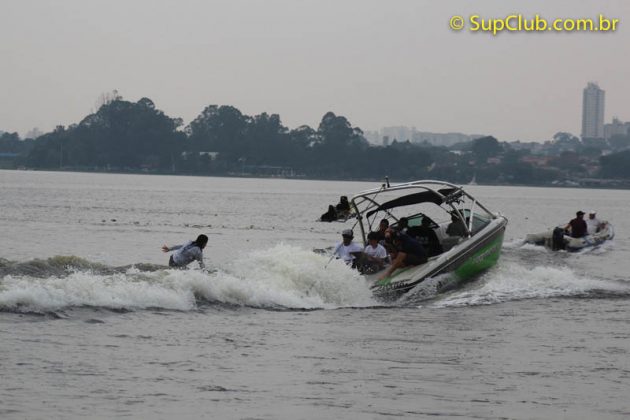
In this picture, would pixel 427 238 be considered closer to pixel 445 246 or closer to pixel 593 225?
pixel 445 246

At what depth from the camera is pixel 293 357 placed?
1446 centimetres

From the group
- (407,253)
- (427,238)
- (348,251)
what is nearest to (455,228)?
(427,238)

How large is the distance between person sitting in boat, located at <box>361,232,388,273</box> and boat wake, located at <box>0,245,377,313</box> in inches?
32.3

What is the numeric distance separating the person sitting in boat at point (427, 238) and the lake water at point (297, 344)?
1.01 metres

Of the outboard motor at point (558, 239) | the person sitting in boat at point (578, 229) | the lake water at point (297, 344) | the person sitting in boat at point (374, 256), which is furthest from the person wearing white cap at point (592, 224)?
the person sitting in boat at point (374, 256)

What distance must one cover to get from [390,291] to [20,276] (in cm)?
637

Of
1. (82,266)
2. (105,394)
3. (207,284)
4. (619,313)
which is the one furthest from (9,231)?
(105,394)

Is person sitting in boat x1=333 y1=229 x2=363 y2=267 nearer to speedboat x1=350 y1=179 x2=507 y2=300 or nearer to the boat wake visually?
the boat wake

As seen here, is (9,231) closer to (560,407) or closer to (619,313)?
(619,313)

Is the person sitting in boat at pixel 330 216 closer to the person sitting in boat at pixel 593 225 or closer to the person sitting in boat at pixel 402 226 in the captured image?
the person sitting in boat at pixel 402 226

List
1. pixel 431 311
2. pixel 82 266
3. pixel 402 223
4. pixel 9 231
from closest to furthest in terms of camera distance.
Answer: pixel 431 311
pixel 82 266
pixel 402 223
pixel 9 231

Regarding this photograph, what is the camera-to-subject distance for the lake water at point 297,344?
12.0 metres

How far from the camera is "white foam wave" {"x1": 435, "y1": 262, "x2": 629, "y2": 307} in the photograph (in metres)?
21.4

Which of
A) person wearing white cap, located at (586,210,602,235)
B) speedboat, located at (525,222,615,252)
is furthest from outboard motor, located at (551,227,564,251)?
person wearing white cap, located at (586,210,602,235)
